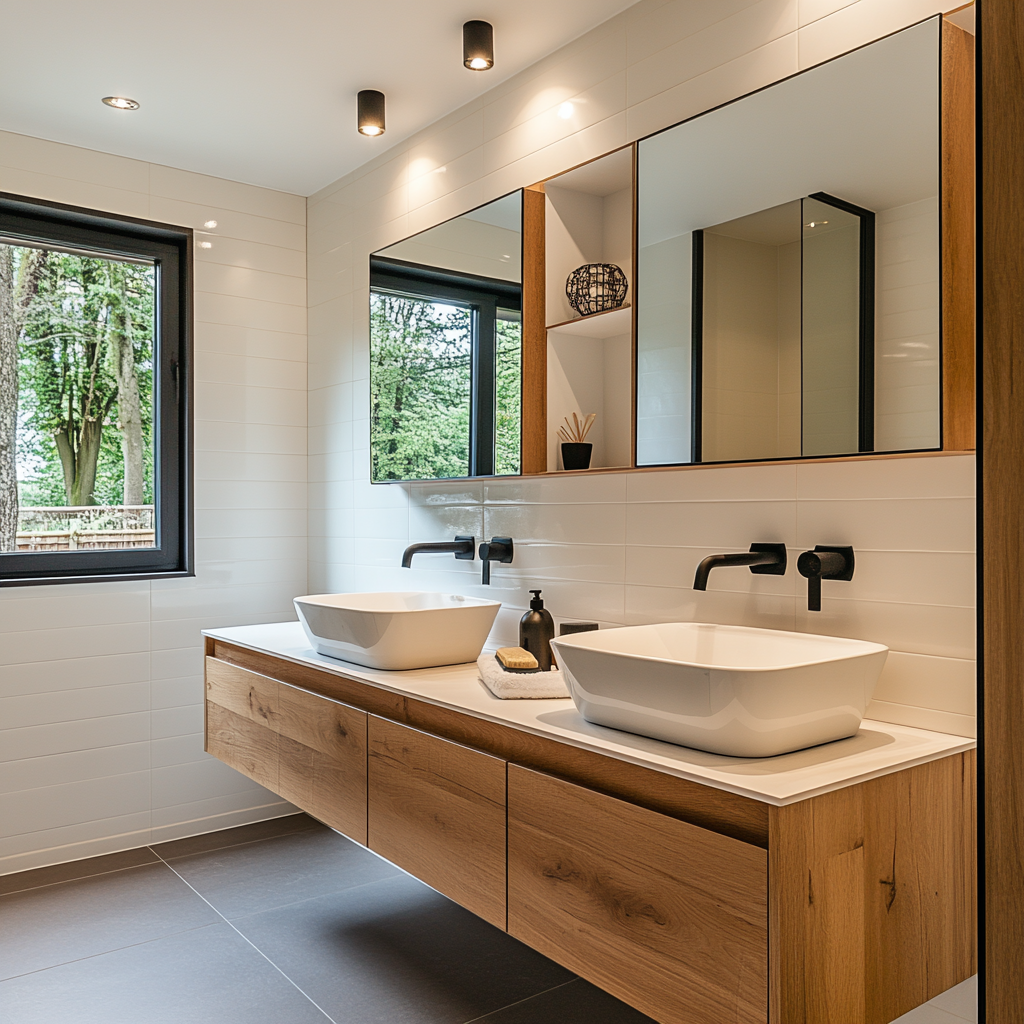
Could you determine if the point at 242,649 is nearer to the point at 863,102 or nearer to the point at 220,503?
the point at 220,503

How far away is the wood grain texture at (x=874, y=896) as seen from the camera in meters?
1.22

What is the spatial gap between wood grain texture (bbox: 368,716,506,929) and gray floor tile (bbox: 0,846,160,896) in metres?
1.54

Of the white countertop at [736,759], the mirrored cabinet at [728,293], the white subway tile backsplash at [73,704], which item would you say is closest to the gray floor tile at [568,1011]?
the white countertop at [736,759]

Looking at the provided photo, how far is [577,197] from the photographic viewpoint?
2.44 metres

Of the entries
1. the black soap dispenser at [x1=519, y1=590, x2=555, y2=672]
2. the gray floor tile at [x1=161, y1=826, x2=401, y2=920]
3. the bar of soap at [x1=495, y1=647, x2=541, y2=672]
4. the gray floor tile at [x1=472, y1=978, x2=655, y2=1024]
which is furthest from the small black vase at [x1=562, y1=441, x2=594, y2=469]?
the gray floor tile at [x1=161, y1=826, x2=401, y2=920]

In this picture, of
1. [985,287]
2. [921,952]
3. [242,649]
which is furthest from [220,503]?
[985,287]

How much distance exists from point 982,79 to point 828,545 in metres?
1.22

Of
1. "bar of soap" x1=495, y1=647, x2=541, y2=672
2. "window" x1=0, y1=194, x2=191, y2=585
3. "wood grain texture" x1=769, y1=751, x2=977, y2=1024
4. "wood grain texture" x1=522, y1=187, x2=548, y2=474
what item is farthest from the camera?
"window" x1=0, y1=194, x2=191, y2=585

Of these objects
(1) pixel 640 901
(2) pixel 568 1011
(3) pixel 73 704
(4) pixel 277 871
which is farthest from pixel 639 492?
(3) pixel 73 704

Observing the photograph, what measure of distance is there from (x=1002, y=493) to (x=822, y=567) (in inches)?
43.7

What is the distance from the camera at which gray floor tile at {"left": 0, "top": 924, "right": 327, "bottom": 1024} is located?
2227 millimetres

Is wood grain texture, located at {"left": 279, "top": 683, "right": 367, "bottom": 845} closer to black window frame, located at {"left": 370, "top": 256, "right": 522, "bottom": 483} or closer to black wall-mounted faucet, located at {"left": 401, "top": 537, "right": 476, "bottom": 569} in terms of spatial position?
black wall-mounted faucet, located at {"left": 401, "top": 537, "right": 476, "bottom": 569}

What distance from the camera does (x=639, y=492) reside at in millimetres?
2234

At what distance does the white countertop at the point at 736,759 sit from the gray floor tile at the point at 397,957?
0.87 metres
